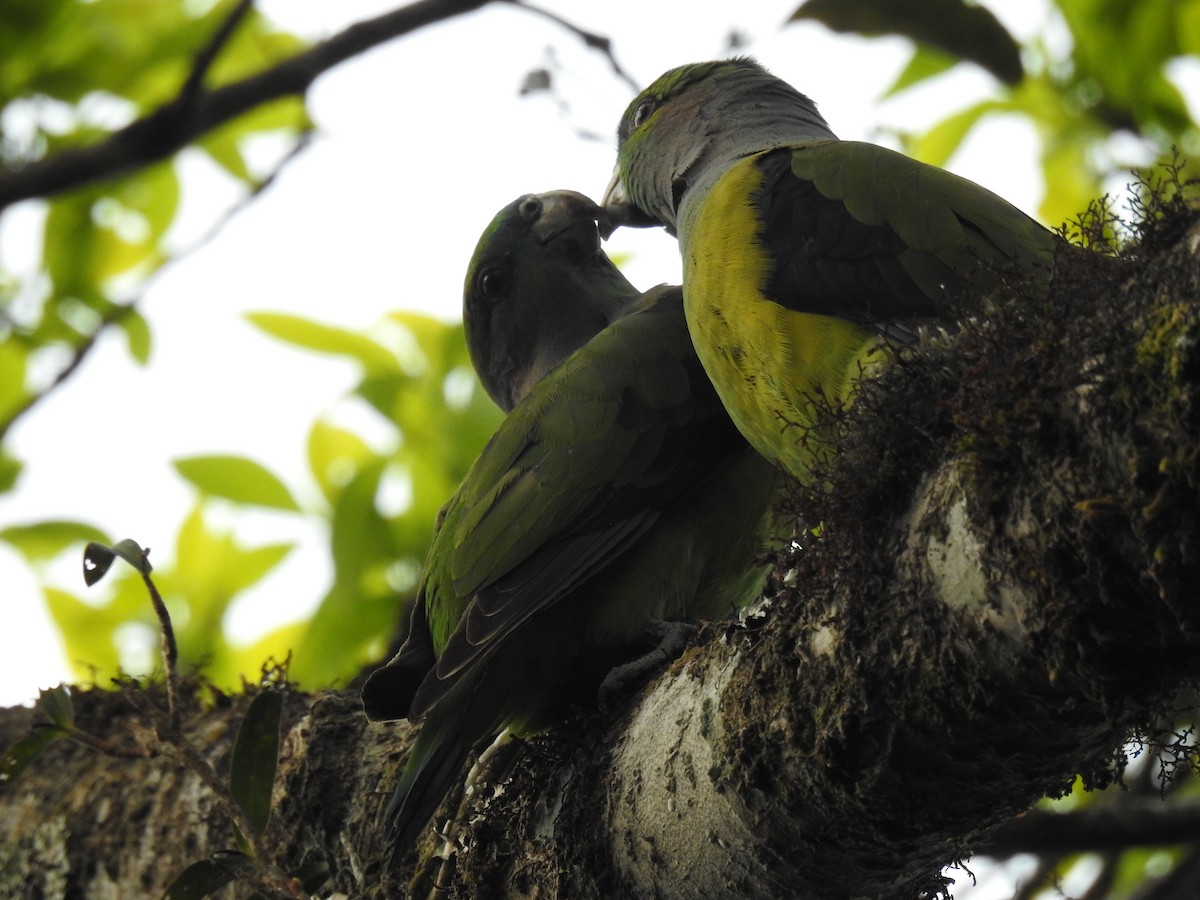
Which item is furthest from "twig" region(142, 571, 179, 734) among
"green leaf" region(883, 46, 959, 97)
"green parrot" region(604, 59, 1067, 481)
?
"green leaf" region(883, 46, 959, 97)

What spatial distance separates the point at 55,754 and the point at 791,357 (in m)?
3.04

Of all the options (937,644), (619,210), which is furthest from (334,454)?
(937,644)

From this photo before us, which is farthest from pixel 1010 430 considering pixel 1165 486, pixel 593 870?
pixel 593 870

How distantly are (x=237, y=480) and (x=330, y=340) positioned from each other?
0.69 m

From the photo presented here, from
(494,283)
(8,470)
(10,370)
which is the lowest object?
(494,283)

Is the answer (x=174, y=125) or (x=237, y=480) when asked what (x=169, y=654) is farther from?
(x=237, y=480)

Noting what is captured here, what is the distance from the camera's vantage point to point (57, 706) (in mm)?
3018

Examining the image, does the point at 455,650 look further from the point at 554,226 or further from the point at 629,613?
the point at 554,226

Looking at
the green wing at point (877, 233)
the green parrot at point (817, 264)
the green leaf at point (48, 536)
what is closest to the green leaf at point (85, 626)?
the green leaf at point (48, 536)

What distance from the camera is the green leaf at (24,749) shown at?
300 cm

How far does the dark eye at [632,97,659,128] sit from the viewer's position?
4.17 meters

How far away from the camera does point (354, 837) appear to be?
3.27m

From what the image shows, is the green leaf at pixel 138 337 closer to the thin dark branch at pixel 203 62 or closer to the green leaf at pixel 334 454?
the green leaf at pixel 334 454

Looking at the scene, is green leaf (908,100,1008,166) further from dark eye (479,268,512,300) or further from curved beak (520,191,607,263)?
dark eye (479,268,512,300)
